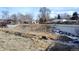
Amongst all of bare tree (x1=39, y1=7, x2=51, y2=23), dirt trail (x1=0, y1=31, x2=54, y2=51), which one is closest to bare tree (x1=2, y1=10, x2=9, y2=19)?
dirt trail (x1=0, y1=31, x2=54, y2=51)

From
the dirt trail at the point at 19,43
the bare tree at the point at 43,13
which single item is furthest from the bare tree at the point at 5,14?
the bare tree at the point at 43,13

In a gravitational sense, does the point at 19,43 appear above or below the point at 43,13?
below

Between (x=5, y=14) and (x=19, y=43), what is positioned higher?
(x=5, y=14)

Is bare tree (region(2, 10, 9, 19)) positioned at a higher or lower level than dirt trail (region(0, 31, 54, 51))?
higher

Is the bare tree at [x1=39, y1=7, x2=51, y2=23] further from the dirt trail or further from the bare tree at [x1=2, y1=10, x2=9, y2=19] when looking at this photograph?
the bare tree at [x1=2, y1=10, x2=9, y2=19]

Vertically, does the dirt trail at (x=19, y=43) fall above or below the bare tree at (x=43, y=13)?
below

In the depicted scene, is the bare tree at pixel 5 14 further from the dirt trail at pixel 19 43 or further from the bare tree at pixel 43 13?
the bare tree at pixel 43 13

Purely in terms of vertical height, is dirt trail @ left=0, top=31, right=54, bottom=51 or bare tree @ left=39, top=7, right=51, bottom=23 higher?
bare tree @ left=39, top=7, right=51, bottom=23
